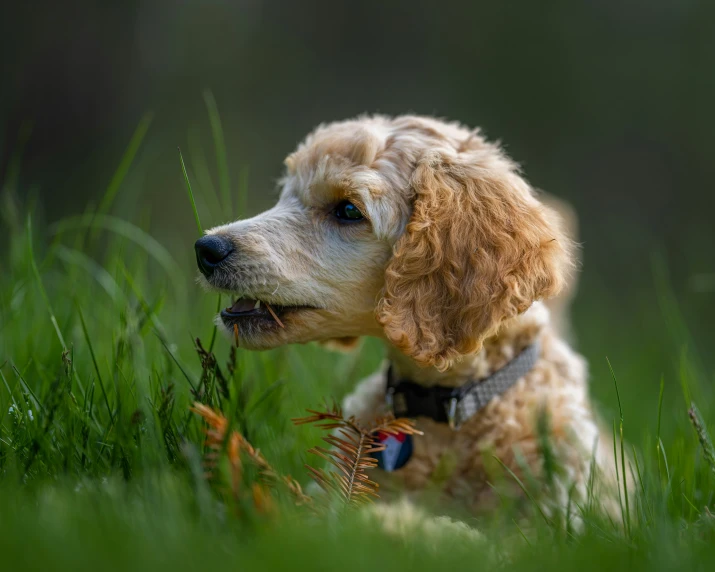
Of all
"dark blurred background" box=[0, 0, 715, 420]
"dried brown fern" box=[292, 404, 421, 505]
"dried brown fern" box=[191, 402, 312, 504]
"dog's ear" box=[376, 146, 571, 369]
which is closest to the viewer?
"dried brown fern" box=[191, 402, 312, 504]

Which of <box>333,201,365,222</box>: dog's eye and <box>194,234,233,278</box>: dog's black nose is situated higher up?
A: <box>333,201,365,222</box>: dog's eye

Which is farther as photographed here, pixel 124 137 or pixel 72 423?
pixel 124 137

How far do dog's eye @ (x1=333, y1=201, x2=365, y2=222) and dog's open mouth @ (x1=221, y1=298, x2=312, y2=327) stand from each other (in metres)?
0.37

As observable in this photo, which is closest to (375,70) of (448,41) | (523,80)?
(448,41)

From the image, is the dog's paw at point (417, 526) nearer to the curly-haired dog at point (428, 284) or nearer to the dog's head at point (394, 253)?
the curly-haired dog at point (428, 284)

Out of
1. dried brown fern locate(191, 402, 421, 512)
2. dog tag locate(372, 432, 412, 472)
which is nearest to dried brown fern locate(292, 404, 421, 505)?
dried brown fern locate(191, 402, 421, 512)

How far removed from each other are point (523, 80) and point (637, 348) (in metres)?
6.34

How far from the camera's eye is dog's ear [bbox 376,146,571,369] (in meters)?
2.42

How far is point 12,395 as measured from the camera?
2.30 metres

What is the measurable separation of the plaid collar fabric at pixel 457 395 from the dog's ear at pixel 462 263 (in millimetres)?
267

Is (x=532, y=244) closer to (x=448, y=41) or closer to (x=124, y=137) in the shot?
(x=124, y=137)

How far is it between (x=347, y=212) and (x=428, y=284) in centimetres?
40

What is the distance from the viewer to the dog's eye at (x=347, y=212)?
263cm

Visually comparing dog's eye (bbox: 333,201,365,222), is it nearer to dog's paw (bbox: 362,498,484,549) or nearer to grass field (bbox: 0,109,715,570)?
grass field (bbox: 0,109,715,570)
